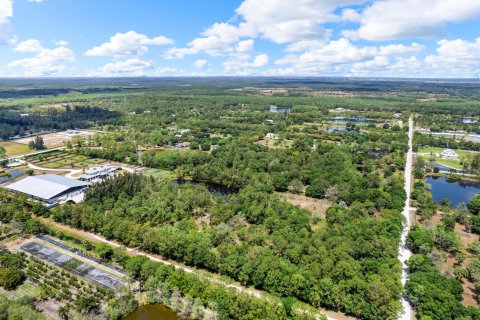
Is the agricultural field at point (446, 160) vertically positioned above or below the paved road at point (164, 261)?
above

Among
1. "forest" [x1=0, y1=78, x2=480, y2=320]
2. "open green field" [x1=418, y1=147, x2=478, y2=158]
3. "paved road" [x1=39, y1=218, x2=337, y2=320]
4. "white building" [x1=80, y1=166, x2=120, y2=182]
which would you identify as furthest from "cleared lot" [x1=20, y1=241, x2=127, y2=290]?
"open green field" [x1=418, y1=147, x2=478, y2=158]

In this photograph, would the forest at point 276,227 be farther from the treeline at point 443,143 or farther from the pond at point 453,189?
the pond at point 453,189

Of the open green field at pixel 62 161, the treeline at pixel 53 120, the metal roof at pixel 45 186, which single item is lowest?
the open green field at pixel 62 161

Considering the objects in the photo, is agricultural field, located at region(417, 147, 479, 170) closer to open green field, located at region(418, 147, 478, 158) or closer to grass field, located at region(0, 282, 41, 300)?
open green field, located at region(418, 147, 478, 158)

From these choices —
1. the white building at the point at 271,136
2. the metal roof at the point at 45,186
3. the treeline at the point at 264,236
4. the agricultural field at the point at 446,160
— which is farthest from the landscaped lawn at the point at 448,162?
the metal roof at the point at 45,186

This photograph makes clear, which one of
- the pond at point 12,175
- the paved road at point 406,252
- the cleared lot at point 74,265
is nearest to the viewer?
the paved road at point 406,252

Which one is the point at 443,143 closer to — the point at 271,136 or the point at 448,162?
the point at 448,162

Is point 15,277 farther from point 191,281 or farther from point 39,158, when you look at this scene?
point 39,158
